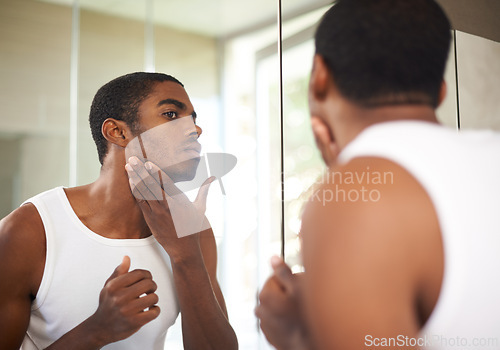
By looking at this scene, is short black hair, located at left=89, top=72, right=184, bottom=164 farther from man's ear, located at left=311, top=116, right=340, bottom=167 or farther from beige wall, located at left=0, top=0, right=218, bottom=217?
man's ear, located at left=311, top=116, right=340, bottom=167

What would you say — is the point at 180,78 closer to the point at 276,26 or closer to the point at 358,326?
the point at 276,26

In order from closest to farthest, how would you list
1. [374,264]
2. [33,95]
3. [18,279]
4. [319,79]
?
[374,264]
[319,79]
[18,279]
[33,95]

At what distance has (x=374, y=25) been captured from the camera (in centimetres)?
63

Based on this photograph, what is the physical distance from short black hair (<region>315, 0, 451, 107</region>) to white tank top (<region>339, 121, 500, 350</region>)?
0.05 meters

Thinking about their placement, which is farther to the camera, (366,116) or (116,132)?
(116,132)

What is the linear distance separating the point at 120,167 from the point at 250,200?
0.78ft

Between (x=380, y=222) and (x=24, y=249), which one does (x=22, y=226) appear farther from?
(x=380, y=222)

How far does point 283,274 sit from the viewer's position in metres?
0.73

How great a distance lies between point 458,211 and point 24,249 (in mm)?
672

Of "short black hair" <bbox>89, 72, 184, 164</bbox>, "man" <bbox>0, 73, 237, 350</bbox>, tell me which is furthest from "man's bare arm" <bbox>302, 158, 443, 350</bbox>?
"short black hair" <bbox>89, 72, 184, 164</bbox>

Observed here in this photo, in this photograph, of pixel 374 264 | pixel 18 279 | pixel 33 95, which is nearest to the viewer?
pixel 374 264

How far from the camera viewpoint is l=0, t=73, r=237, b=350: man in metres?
0.81

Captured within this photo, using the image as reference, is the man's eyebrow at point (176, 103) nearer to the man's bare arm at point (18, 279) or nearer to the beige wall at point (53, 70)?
the beige wall at point (53, 70)

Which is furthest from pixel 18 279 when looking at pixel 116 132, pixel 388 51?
pixel 388 51
